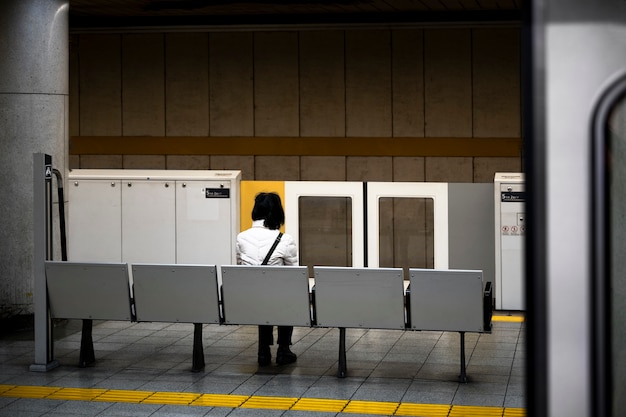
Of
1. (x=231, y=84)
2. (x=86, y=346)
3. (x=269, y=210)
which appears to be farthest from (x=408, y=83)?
(x=86, y=346)

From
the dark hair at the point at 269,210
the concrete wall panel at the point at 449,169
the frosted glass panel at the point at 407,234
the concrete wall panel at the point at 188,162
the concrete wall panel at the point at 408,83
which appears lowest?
the frosted glass panel at the point at 407,234

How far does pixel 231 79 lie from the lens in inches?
632

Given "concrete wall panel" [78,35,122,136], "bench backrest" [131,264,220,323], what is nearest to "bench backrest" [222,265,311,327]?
Answer: "bench backrest" [131,264,220,323]

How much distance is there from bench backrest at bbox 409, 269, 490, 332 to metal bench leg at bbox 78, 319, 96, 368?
2.89 metres

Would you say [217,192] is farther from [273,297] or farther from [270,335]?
[273,297]

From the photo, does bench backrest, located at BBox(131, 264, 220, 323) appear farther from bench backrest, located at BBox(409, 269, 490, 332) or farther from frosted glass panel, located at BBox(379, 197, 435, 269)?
frosted glass panel, located at BBox(379, 197, 435, 269)

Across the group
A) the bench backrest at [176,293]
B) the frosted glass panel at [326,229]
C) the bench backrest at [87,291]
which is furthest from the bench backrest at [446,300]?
the frosted glass panel at [326,229]

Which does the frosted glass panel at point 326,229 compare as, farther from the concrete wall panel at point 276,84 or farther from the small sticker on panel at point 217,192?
the concrete wall panel at point 276,84

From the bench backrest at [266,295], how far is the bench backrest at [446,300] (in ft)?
3.07

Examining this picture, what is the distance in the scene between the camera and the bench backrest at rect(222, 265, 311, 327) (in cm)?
829

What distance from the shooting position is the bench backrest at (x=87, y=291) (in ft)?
28.5

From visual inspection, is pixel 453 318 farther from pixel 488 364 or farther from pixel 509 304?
pixel 509 304

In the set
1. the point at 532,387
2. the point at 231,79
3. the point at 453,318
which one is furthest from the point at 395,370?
the point at 231,79

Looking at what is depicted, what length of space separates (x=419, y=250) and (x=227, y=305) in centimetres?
476
